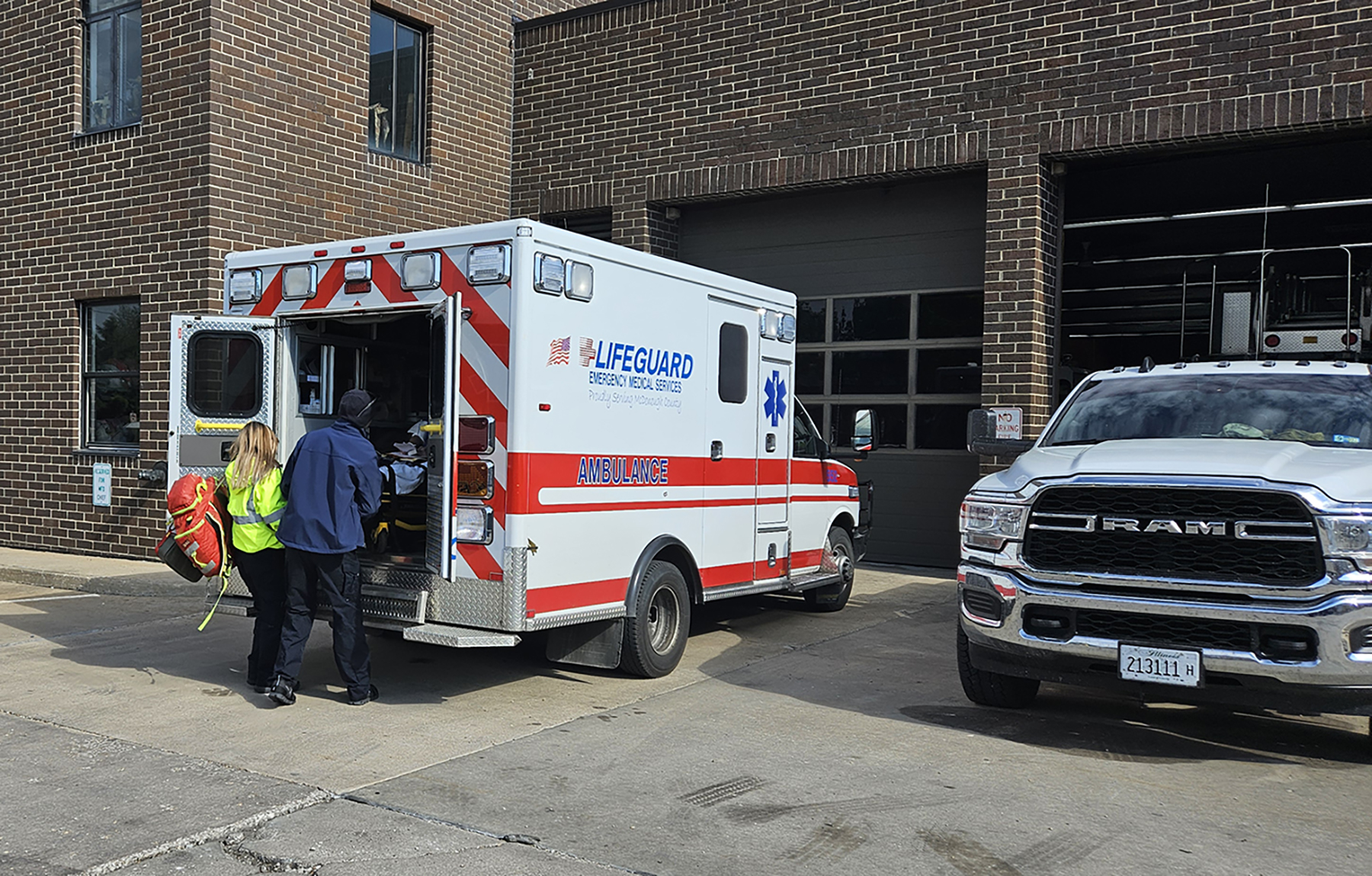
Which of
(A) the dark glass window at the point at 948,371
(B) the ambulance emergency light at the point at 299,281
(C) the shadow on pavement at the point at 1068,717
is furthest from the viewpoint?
(A) the dark glass window at the point at 948,371

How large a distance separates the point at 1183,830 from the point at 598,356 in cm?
405

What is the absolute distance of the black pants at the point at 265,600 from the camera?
23.4ft

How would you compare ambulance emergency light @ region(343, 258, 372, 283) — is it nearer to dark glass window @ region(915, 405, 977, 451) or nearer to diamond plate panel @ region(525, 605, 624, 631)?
diamond plate panel @ region(525, 605, 624, 631)

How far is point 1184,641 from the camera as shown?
18.8 feet

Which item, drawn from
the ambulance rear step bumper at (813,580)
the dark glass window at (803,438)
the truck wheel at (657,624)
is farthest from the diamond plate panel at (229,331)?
the ambulance rear step bumper at (813,580)

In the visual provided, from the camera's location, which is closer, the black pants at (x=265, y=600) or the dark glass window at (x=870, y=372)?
the black pants at (x=265, y=600)

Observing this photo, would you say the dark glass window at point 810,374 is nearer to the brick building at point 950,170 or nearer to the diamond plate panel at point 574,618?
the brick building at point 950,170

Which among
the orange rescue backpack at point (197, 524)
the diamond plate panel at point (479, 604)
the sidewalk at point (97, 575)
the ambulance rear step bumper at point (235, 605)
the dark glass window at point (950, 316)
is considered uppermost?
the dark glass window at point (950, 316)

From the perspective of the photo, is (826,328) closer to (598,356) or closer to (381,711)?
(598,356)

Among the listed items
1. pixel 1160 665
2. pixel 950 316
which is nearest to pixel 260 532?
pixel 1160 665

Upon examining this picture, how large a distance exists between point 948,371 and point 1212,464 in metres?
7.34

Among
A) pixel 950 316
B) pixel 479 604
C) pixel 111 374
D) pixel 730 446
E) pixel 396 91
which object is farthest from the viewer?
pixel 396 91

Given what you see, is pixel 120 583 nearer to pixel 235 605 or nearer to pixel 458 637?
pixel 235 605

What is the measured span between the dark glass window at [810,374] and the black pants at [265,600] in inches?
324
